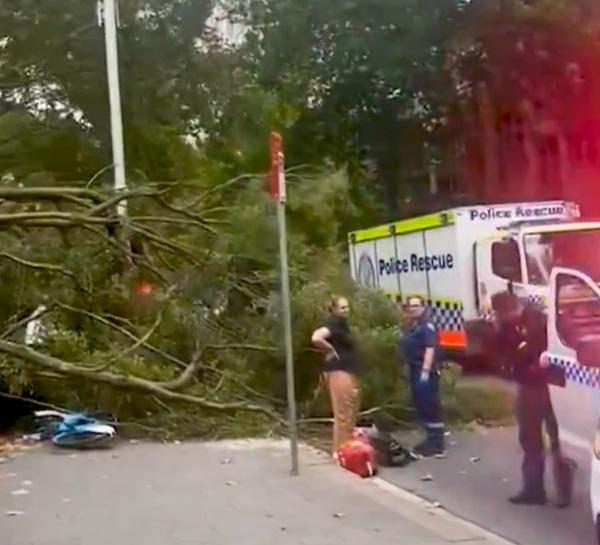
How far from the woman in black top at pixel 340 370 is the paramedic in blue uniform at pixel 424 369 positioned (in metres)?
0.45

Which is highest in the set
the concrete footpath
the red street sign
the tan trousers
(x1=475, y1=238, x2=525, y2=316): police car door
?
the red street sign

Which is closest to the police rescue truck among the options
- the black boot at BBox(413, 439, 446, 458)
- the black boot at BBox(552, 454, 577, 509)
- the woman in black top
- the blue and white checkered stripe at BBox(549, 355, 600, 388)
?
the blue and white checkered stripe at BBox(549, 355, 600, 388)

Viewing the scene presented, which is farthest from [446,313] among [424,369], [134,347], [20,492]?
[134,347]

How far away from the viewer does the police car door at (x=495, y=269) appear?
3812mm

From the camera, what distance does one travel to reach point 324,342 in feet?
19.4

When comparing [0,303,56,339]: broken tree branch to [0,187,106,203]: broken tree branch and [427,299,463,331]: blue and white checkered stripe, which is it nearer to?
[0,187,106,203]: broken tree branch

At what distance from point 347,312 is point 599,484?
1881 mm

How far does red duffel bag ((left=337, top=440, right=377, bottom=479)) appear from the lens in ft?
18.8

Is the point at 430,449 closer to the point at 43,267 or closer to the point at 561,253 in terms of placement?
the point at 561,253

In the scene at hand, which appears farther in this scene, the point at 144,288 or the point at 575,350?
the point at 144,288

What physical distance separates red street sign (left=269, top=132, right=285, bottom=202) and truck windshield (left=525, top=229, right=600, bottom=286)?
1935mm

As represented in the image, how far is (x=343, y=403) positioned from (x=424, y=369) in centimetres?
93

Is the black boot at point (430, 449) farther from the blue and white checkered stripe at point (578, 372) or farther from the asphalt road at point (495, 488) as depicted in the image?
the blue and white checkered stripe at point (578, 372)

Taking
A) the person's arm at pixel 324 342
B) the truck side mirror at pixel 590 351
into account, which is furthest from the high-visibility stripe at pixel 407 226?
the person's arm at pixel 324 342
